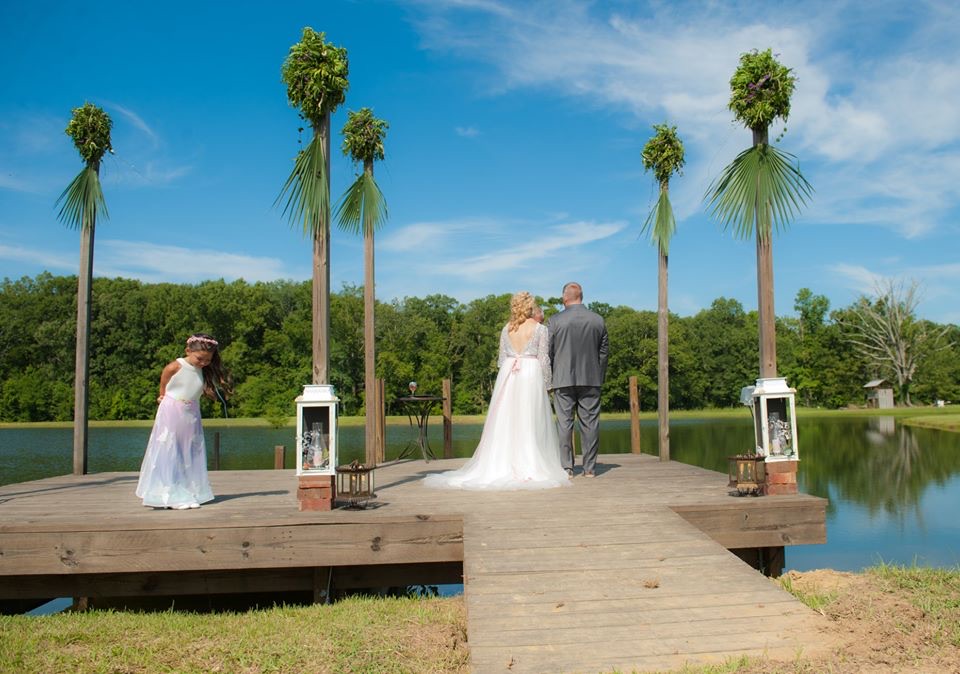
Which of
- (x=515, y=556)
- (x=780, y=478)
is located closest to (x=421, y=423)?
(x=780, y=478)

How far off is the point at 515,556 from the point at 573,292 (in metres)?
4.09

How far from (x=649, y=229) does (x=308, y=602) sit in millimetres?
7114

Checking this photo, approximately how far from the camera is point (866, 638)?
13.8 feet

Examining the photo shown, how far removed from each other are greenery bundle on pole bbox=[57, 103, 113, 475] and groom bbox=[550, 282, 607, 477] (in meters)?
6.94

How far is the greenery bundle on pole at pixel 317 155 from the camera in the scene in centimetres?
700

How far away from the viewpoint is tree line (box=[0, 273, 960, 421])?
4728cm

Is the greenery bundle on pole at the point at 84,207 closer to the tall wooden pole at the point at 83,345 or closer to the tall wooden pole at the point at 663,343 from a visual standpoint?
the tall wooden pole at the point at 83,345

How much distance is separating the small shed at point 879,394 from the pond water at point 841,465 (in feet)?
87.5

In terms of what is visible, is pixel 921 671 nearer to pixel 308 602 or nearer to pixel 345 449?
pixel 308 602

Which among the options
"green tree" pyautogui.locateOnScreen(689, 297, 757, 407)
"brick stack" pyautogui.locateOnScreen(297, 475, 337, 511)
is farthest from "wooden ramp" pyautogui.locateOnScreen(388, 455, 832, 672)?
"green tree" pyautogui.locateOnScreen(689, 297, 757, 407)

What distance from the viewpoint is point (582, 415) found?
8547 mm

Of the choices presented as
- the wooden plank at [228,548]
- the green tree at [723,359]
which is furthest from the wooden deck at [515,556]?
the green tree at [723,359]

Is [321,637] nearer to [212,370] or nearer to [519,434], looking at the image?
[519,434]

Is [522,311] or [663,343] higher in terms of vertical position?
[522,311]
